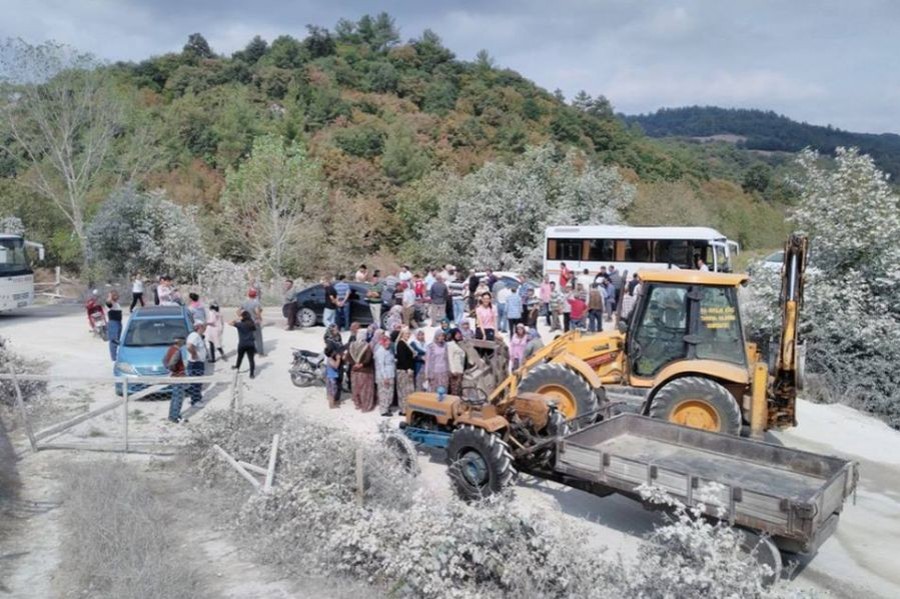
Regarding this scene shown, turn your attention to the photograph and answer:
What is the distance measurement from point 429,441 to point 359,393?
11.7 feet

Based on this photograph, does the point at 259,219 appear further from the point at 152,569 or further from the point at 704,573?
the point at 704,573

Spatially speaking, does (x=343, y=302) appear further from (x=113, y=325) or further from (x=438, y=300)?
(x=113, y=325)

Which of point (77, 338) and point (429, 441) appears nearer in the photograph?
point (429, 441)

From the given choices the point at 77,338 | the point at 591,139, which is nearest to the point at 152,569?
the point at 77,338

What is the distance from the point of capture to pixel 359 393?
515 inches

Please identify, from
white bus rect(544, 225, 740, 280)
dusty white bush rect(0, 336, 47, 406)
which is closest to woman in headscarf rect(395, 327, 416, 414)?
dusty white bush rect(0, 336, 47, 406)

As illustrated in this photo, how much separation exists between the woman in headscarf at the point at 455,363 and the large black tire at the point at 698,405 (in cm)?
363

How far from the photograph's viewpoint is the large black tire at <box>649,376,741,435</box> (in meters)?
9.09

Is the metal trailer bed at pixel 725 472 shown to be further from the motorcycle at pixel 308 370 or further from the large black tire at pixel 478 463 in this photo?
the motorcycle at pixel 308 370

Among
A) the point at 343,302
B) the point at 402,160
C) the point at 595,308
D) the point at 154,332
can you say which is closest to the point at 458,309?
the point at 343,302

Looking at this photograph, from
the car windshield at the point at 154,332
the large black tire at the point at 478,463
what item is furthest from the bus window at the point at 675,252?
the large black tire at the point at 478,463

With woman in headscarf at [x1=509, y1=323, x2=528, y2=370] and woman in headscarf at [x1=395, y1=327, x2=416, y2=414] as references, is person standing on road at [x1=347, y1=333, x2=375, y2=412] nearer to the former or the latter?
woman in headscarf at [x1=395, y1=327, x2=416, y2=414]

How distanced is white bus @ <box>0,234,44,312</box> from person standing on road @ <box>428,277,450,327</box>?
42.4ft

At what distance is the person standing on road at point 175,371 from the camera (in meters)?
12.1
